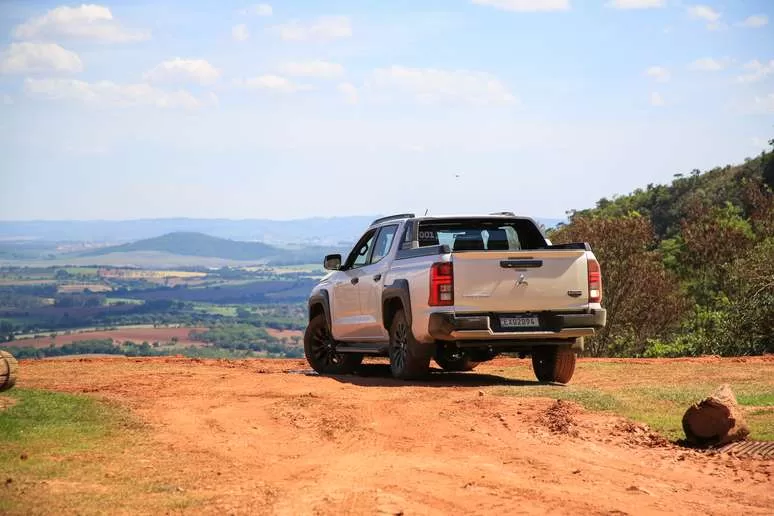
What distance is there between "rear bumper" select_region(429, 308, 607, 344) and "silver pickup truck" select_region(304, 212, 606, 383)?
0.01 metres

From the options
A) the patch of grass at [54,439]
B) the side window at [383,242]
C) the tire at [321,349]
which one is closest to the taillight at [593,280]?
the side window at [383,242]

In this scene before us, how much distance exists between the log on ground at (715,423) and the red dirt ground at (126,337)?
100267 millimetres

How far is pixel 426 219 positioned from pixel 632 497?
7240 mm

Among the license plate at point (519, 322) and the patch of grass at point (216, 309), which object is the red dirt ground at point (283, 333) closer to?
the patch of grass at point (216, 309)

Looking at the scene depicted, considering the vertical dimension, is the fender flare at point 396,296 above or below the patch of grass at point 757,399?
above

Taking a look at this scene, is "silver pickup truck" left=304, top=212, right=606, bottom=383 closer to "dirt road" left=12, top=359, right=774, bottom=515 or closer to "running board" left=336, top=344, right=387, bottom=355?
"running board" left=336, top=344, right=387, bottom=355

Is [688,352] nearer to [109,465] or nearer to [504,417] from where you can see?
[504,417]

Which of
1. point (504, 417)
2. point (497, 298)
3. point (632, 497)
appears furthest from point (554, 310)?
point (632, 497)

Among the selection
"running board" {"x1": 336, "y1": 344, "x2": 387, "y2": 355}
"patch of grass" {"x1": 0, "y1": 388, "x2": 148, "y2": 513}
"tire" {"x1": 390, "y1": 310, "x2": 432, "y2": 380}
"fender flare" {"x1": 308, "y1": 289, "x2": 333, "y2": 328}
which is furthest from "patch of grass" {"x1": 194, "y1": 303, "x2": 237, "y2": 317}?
"patch of grass" {"x1": 0, "y1": 388, "x2": 148, "y2": 513}

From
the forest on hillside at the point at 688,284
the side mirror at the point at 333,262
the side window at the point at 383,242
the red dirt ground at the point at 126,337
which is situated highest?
the side window at the point at 383,242

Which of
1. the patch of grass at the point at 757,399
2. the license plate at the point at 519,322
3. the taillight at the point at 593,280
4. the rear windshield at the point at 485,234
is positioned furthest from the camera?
the rear windshield at the point at 485,234

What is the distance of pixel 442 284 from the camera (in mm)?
13477

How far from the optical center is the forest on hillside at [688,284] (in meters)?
25.9

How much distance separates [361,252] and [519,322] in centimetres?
343
